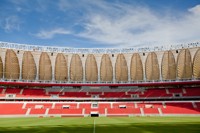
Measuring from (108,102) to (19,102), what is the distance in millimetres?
24425

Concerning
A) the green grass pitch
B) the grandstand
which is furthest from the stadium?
the green grass pitch

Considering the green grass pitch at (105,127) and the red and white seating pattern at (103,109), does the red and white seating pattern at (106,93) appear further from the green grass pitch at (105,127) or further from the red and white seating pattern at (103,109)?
the green grass pitch at (105,127)

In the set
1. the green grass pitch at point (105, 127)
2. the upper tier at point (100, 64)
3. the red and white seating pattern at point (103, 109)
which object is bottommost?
the red and white seating pattern at point (103, 109)

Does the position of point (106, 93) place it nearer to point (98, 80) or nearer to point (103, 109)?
point (98, 80)

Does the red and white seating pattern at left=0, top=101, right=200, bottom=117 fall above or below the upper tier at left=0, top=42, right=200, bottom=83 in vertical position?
below

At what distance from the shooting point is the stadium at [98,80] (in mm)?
64250

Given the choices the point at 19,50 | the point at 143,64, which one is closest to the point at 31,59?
the point at 19,50

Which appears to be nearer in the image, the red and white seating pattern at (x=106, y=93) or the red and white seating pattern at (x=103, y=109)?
the red and white seating pattern at (x=103, y=109)

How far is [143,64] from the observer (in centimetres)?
7600

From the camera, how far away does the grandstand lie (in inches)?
2526

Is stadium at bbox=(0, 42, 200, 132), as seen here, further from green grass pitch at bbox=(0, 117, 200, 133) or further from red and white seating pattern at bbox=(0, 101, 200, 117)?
green grass pitch at bbox=(0, 117, 200, 133)

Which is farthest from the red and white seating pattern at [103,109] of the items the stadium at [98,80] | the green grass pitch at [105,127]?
the green grass pitch at [105,127]

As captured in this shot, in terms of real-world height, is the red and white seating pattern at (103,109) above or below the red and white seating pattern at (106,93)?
below

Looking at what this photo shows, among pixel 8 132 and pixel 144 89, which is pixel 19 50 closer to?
pixel 144 89
